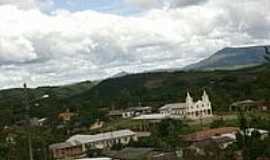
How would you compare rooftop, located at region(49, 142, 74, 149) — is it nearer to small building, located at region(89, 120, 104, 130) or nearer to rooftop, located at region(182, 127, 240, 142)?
rooftop, located at region(182, 127, 240, 142)

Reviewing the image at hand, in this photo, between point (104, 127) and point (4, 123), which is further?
point (4, 123)

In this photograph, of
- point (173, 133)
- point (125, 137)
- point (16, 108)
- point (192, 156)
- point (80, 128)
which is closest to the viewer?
point (192, 156)

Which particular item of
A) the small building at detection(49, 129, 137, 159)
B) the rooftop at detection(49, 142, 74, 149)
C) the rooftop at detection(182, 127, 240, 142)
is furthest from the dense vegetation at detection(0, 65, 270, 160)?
the small building at detection(49, 129, 137, 159)

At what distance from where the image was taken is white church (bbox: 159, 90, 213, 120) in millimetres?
60312

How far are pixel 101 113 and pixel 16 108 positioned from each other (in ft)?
58.4

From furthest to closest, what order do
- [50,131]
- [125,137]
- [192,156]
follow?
[50,131] → [125,137] → [192,156]

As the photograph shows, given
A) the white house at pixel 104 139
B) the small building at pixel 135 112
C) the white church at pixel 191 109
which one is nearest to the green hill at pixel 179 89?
the white church at pixel 191 109

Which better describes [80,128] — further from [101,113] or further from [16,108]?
[16,108]

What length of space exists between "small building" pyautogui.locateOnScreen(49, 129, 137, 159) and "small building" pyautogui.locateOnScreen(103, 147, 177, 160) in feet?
17.5

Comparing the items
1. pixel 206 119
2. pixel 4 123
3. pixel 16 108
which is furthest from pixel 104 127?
pixel 16 108

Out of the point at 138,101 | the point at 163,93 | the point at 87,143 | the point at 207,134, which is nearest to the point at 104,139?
the point at 87,143

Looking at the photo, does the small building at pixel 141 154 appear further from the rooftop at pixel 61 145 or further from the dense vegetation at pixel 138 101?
the rooftop at pixel 61 145

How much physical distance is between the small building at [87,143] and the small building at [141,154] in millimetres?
5327

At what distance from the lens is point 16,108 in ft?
245
